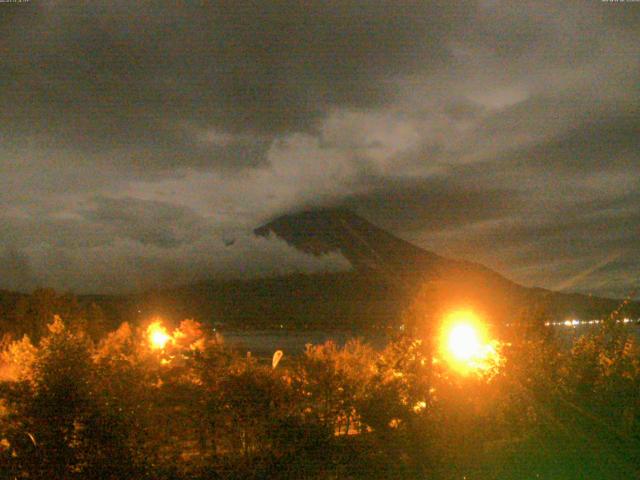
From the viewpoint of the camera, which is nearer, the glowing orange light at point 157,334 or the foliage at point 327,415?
the foliage at point 327,415

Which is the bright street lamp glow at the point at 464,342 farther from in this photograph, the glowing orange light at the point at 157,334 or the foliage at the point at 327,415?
the glowing orange light at the point at 157,334

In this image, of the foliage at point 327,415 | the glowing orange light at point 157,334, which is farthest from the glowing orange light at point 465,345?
the glowing orange light at point 157,334

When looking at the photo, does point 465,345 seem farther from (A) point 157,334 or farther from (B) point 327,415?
(A) point 157,334

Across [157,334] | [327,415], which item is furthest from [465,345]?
[157,334]

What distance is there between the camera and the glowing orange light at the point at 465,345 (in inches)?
397

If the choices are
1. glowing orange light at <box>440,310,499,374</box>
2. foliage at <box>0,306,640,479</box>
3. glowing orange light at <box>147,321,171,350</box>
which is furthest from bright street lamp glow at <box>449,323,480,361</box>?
glowing orange light at <box>147,321,171,350</box>

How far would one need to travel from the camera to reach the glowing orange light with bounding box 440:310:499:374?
10.1 metres

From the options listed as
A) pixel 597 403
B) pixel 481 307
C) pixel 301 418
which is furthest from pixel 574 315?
pixel 301 418

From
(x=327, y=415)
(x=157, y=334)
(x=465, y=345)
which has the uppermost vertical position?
(x=157, y=334)

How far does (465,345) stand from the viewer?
10.5 m

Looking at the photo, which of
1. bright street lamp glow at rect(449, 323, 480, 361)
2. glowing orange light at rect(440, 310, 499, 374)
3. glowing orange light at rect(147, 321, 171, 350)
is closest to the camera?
glowing orange light at rect(440, 310, 499, 374)

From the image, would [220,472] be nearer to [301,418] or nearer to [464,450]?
[301,418]

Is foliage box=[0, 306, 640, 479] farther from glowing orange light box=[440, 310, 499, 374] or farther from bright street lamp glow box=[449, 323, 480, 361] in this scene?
bright street lamp glow box=[449, 323, 480, 361]

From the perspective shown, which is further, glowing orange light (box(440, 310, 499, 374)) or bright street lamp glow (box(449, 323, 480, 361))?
bright street lamp glow (box(449, 323, 480, 361))
